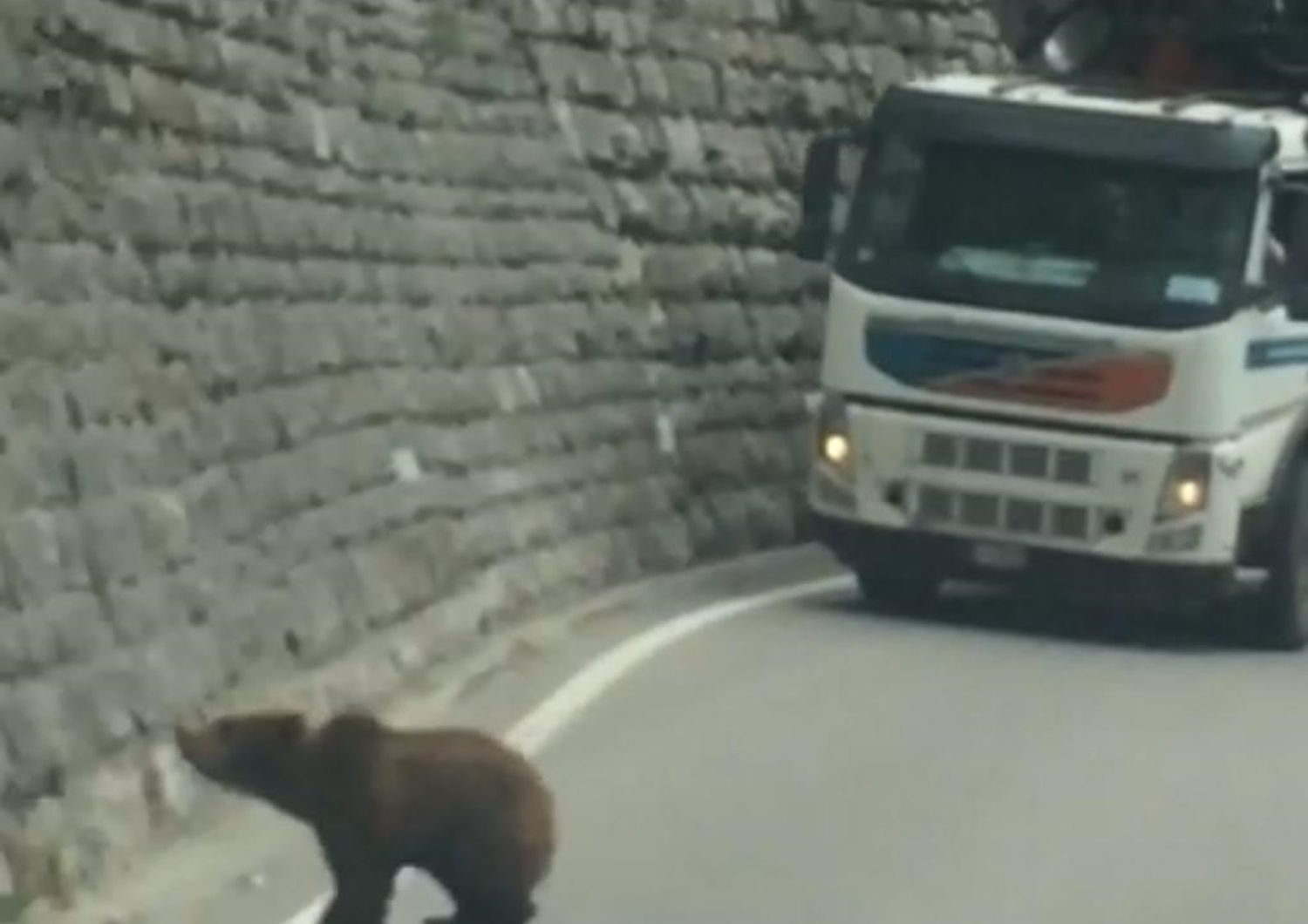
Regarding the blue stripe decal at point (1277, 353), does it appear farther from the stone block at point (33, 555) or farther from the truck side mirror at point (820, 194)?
the stone block at point (33, 555)

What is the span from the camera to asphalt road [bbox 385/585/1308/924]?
11789mm

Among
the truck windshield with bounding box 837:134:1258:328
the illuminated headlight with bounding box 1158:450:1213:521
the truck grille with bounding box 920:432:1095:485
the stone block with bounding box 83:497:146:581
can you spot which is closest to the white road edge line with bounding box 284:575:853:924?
the truck grille with bounding box 920:432:1095:485

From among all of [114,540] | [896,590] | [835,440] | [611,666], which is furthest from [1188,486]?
[114,540]

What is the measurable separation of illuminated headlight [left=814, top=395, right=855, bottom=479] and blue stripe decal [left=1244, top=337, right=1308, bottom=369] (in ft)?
6.85

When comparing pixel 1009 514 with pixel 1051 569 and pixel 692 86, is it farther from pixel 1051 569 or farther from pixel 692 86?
pixel 692 86

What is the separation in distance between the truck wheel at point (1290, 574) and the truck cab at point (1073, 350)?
2 centimetres

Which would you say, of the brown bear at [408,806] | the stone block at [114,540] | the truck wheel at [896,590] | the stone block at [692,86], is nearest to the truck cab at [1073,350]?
the truck wheel at [896,590]

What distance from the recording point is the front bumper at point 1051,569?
19.7m

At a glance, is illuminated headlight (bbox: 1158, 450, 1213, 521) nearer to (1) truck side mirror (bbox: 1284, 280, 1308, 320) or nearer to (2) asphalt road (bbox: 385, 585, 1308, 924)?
(2) asphalt road (bbox: 385, 585, 1308, 924)

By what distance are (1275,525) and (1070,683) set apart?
2499 mm

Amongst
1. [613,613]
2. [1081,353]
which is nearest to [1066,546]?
[1081,353]

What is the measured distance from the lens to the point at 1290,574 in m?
20.0

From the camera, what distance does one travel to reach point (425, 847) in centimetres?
951

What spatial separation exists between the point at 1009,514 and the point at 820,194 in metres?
2.00
